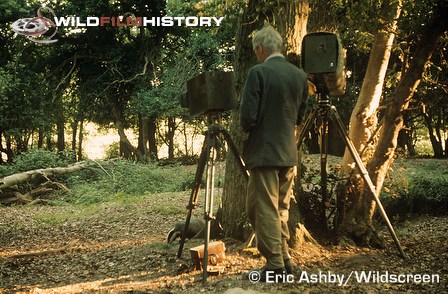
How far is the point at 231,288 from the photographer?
3523mm

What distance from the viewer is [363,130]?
5566 mm

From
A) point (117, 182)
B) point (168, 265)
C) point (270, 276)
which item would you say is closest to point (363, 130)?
point (270, 276)

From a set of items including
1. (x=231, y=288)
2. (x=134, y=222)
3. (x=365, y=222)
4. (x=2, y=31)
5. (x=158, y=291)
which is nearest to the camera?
(x=231, y=288)

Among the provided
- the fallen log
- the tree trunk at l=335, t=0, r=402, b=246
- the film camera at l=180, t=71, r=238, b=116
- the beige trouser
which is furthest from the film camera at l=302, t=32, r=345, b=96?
the fallen log

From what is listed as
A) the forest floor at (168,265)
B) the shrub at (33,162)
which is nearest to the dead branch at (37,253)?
the forest floor at (168,265)

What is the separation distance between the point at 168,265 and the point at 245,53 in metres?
2.33

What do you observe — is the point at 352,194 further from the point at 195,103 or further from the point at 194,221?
the point at 195,103

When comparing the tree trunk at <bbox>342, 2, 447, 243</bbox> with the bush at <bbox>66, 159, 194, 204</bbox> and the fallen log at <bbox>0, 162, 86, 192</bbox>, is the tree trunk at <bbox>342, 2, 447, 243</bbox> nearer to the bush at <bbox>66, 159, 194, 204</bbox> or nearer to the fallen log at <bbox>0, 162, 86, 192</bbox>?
the bush at <bbox>66, 159, 194, 204</bbox>

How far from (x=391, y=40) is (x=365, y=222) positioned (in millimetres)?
2415

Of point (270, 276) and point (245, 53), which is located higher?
point (245, 53)

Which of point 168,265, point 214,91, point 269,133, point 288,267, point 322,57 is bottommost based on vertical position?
point 168,265

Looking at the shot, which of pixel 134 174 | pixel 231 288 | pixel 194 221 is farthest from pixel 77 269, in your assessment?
pixel 134 174

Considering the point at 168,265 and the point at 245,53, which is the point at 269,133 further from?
the point at 168,265

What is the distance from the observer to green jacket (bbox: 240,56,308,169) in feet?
11.3
